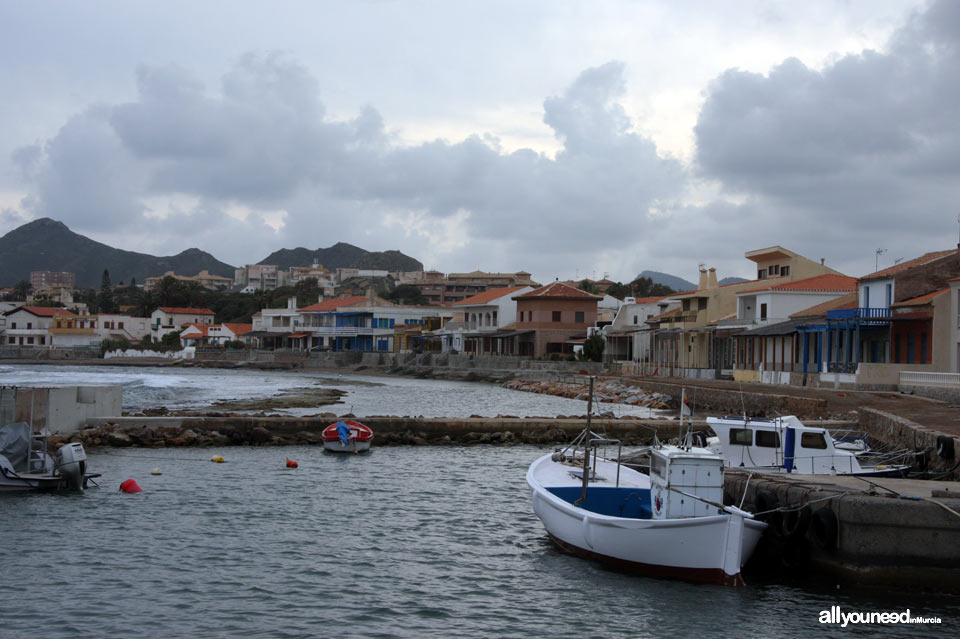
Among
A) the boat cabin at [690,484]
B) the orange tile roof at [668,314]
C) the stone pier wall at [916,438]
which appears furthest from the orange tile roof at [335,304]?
the boat cabin at [690,484]

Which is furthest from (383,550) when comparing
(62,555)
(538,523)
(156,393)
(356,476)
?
(156,393)

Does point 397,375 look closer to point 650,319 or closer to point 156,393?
point 650,319

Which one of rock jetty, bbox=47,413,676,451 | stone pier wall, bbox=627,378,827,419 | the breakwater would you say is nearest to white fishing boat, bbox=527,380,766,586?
the breakwater

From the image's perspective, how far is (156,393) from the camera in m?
55.4

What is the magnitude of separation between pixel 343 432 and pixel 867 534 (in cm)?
1690

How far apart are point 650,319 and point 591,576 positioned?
6441 centimetres

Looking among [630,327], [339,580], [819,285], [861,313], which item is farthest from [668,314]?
[339,580]

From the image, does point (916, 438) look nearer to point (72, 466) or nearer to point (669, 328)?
point (72, 466)

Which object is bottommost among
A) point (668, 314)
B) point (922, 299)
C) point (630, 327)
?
point (630, 327)

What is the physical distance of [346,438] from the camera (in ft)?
88.7

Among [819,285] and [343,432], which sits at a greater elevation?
[819,285]

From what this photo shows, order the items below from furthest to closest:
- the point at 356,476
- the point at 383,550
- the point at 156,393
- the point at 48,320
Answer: the point at 48,320
the point at 156,393
the point at 356,476
the point at 383,550

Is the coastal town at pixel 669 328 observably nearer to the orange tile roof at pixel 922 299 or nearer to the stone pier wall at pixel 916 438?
the orange tile roof at pixel 922 299

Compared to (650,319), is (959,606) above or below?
below
